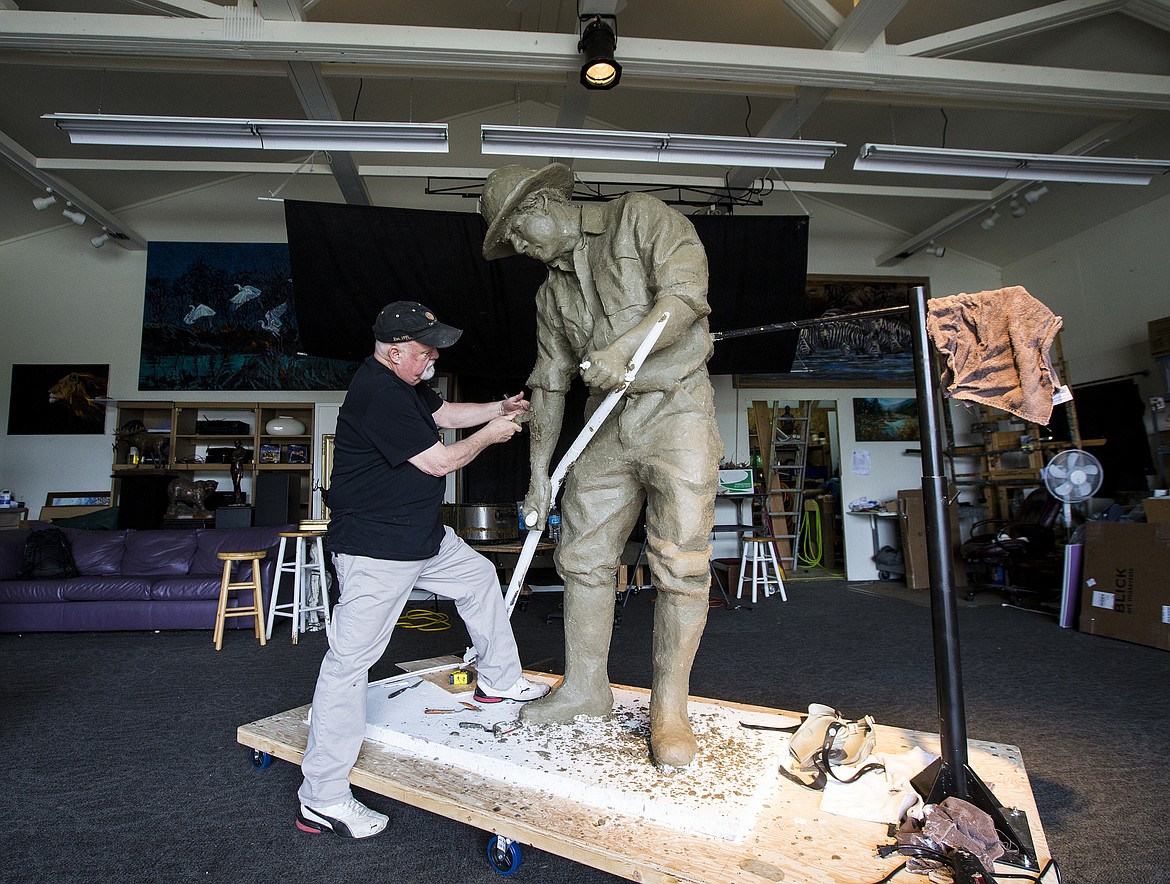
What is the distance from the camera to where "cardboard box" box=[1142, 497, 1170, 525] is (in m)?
4.66

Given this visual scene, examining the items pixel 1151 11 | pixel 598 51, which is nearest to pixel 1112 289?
pixel 1151 11

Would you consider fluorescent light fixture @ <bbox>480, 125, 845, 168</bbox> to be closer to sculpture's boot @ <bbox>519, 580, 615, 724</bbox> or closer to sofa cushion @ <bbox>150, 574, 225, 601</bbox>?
sculpture's boot @ <bbox>519, 580, 615, 724</bbox>

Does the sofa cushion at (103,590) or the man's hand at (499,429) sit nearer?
the man's hand at (499,429)

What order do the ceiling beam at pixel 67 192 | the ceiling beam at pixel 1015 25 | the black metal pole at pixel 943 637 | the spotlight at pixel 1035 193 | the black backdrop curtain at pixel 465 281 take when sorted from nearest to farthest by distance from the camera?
the black metal pole at pixel 943 637, the ceiling beam at pixel 1015 25, the black backdrop curtain at pixel 465 281, the ceiling beam at pixel 67 192, the spotlight at pixel 1035 193

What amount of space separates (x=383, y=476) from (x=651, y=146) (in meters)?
3.64

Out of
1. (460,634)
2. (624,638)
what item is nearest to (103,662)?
(460,634)

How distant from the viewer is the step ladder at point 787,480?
8117mm

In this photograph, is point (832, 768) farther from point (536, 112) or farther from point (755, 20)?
point (536, 112)

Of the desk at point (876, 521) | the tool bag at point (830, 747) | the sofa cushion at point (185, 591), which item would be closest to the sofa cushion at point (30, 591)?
the sofa cushion at point (185, 591)

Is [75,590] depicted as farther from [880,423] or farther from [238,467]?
[880,423]

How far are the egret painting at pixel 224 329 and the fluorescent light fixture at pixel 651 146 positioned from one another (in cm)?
423

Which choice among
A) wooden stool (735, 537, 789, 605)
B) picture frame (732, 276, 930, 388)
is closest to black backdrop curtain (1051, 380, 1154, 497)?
picture frame (732, 276, 930, 388)

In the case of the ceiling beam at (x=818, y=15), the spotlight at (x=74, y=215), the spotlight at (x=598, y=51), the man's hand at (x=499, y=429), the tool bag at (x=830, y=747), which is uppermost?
the ceiling beam at (x=818, y=15)

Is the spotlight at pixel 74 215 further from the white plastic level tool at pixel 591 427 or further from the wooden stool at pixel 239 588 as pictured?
the white plastic level tool at pixel 591 427
